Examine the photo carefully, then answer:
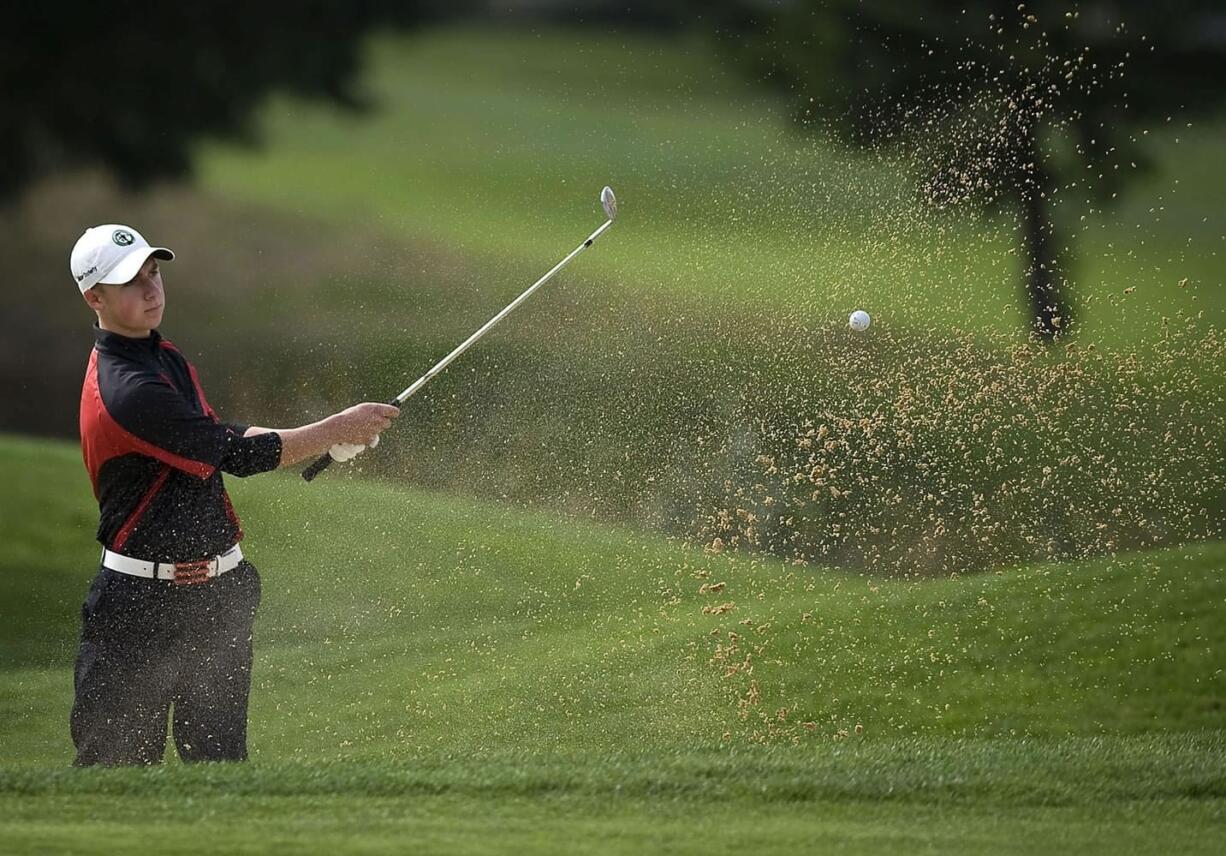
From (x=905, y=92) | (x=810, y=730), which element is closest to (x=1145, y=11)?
(x=905, y=92)

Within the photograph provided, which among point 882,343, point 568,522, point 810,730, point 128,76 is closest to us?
point 810,730

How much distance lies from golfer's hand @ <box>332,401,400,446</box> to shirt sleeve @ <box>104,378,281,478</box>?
23 centimetres

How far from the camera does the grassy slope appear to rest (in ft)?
38.4

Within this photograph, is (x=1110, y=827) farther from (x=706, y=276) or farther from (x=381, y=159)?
(x=381, y=159)

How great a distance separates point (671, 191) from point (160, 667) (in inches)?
→ 462

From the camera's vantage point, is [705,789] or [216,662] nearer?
[705,789]

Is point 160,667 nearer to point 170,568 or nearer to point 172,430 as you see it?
point 170,568

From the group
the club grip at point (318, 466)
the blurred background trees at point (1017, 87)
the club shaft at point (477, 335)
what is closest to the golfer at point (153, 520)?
the club grip at point (318, 466)

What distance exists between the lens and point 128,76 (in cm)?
1526

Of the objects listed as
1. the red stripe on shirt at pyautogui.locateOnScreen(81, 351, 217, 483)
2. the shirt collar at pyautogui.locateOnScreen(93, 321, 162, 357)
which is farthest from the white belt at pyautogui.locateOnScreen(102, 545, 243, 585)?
the shirt collar at pyautogui.locateOnScreen(93, 321, 162, 357)

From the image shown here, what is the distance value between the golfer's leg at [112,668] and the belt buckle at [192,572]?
71 mm

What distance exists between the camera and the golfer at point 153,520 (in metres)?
3.76

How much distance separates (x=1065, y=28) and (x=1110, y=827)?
1104 cm

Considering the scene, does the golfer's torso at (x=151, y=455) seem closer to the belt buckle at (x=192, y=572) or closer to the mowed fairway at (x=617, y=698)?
the belt buckle at (x=192, y=572)
